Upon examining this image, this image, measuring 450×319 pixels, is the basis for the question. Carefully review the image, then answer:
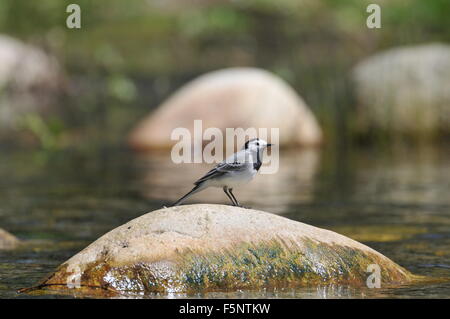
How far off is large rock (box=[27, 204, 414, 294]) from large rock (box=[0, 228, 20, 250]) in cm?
245

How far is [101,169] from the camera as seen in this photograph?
16.8m

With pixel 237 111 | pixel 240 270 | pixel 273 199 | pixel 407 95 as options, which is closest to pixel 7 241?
pixel 240 270

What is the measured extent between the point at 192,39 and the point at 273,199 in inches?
721

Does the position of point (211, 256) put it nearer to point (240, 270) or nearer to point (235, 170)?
point (240, 270)

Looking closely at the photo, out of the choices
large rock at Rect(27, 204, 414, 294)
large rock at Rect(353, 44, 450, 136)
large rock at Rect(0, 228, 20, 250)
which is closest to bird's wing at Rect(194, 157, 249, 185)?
large rock at Rect(27, 204, 414, 294)

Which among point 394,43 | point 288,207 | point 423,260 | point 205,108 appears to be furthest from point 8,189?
point 394,43

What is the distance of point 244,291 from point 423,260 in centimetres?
253

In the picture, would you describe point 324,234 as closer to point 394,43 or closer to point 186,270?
point 186,270

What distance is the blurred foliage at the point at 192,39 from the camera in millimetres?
24375

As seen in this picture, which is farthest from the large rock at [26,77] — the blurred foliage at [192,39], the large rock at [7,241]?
the large rock at [7,241]

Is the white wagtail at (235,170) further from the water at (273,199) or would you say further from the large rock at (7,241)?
the large rock at (7,241)

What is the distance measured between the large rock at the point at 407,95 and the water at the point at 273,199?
1.13m

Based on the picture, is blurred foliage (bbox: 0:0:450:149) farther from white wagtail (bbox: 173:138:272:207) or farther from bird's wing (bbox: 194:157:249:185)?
bird's wing (bbox: 194:157:249:185)

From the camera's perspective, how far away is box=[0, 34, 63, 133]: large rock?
1021 inches
